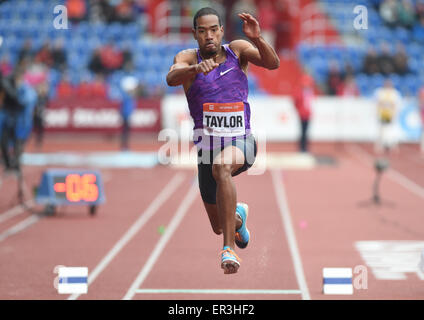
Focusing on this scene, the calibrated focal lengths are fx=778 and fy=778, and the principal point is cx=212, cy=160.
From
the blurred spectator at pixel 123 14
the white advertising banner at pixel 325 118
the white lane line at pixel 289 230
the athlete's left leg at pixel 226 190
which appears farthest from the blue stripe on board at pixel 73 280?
the blurred spectator at pixel 123 14

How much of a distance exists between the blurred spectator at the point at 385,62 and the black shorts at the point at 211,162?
18191 mm

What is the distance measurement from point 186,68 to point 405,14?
21481 millimetres

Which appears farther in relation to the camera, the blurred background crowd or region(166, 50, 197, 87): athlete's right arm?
the blurred background crowd

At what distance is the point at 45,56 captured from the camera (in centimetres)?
2147

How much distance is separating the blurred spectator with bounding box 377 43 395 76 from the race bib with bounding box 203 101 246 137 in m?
18.3

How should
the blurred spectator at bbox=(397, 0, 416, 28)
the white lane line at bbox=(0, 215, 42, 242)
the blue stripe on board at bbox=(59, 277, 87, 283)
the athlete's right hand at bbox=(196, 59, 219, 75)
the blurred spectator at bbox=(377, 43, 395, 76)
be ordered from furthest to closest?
the blurred spectator at bbox=(397, 0, 416, 28), the blurred spectator at bbox=(377, 43, 395, 76), the white lane line at bbox=(0, 215, 42, 242), the blue stripe on board at bbox=(59, 277, 87, 283), the athlete's right hand at bbox=(196, 59, 219, 75)

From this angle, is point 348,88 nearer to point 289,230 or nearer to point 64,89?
point 64,89

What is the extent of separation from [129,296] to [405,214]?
5.84m

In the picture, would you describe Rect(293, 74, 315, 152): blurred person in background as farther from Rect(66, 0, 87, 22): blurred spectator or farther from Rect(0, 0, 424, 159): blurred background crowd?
Rect(66, 0, 87, 22): blurred spectator

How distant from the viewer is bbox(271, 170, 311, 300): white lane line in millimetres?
7442

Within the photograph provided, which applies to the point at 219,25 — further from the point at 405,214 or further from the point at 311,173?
the point at 311,173

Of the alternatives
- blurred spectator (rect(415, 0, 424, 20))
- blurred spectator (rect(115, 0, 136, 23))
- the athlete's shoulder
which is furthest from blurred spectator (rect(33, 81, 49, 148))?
the athlete's shoulder

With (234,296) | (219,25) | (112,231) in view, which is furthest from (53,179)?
(219,25)

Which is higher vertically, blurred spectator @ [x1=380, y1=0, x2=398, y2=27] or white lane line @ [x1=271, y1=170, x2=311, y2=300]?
blurred spectator @ [x1=380, y1=0, x2=398, y2=27]
